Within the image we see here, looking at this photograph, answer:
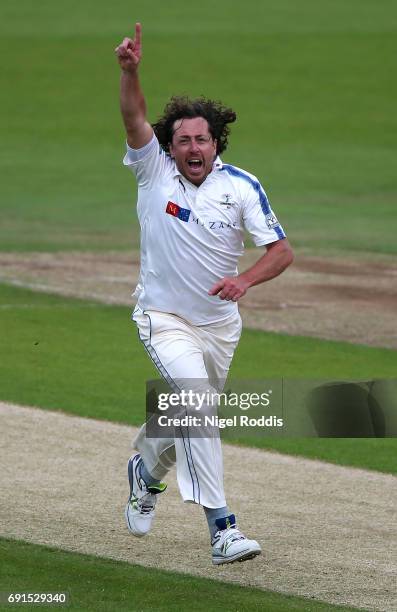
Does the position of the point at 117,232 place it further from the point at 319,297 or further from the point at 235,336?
the point at 235,336

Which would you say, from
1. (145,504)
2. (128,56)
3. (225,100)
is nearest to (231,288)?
(128,56)

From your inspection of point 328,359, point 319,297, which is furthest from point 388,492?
point 319,297

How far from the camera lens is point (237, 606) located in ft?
24.7

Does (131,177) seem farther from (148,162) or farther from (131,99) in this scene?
(131,99)

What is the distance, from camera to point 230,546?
7828mm

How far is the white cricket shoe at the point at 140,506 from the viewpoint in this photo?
863 cm

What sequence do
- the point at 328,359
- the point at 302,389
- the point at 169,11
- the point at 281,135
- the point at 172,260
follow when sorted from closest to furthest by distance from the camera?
the point at 172,260, the point at 302,389, the point at 328,359, the point at 281,135, the point at 169,11

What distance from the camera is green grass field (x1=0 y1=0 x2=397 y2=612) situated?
11.7 meters

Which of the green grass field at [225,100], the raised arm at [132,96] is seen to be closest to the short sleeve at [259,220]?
the raised arm at [132,96]

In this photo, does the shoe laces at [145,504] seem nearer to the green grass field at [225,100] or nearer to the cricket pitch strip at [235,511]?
the cricket pitch strip at [235,511]

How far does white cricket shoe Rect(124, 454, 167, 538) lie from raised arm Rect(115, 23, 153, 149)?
1957mm

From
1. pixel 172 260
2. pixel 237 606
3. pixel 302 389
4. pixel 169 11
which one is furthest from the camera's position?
pixel 169 11

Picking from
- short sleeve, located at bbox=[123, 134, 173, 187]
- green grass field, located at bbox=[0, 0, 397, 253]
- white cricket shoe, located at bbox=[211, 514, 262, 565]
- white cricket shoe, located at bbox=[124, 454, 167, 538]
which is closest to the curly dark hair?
short sleeve, located at bbox=[123, 134, 173, 187]

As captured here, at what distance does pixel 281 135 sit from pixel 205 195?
92.3ft
